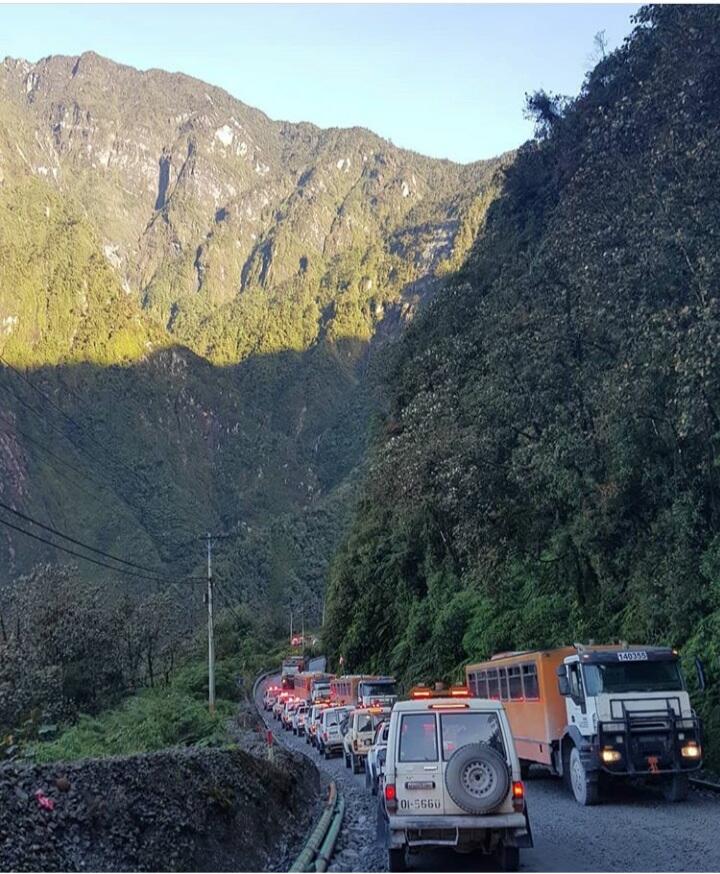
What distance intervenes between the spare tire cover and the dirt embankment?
276 cm

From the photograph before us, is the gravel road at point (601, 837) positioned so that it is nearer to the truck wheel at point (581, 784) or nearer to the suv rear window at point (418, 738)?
the truck wheel at point (581, 784)

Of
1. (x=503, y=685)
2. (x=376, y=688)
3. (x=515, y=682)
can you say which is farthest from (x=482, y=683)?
(x=376, y=688)

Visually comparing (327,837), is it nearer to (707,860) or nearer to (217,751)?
(217,751)

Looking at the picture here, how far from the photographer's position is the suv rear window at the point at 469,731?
10.6 metres

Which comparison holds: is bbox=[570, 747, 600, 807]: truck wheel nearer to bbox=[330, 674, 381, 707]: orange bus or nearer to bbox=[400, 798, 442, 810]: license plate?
bbox=[400, 798, 442, 810]: license plate

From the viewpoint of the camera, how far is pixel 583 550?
94.1 ft

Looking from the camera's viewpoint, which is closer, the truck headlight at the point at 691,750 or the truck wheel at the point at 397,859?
the truck wheel at the point at 397,859

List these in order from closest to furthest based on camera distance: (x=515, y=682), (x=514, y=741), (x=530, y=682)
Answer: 1. (x=514, y=741)
2. (x=530, y=682)
3. (x=515, y=682)

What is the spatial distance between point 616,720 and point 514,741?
345cm

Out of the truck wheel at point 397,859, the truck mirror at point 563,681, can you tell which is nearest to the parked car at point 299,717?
the truck mirror at point 563,681

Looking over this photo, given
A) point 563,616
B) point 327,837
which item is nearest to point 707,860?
point 327,837

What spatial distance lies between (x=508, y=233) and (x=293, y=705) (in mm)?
32960

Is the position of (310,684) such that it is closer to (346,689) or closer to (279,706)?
(279,706)

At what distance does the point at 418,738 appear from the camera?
10.7 meters
